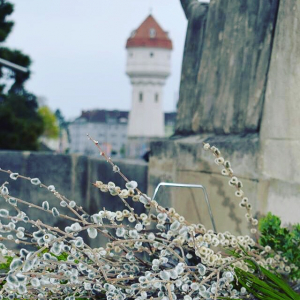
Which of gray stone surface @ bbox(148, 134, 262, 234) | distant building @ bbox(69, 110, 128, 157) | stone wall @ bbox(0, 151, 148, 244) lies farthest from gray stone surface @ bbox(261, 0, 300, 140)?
distant building @ bbox(69, 110, 128, 157)

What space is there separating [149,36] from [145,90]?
858 cm

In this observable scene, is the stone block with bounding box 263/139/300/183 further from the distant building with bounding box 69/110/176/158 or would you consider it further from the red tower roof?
the distant building with bounding box 69/110/176/158

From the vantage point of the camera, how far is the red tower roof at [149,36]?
73.1 metres

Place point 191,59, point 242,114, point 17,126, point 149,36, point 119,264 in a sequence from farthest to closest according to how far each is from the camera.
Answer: point 149,36 < point 17,126 < point 191,59 < point 242,114 < point 119,264

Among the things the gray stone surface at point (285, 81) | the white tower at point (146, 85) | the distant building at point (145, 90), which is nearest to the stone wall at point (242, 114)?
the gray stone surface at point (285, 81)

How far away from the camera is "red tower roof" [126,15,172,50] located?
240 feet

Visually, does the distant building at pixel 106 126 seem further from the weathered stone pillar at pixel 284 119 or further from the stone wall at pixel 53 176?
the weathered stone pillar at pixel 284 119

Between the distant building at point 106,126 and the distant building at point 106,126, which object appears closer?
the distant building at point 106,126

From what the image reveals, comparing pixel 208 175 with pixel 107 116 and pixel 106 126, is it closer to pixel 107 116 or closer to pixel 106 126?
pixel 106 126

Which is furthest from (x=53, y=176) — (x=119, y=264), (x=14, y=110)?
(x=14, y=110)

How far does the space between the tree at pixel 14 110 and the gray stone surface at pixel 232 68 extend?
2575 centimetres

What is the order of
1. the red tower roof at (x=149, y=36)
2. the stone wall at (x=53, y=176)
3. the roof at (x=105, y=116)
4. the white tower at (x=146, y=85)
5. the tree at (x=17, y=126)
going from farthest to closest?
the roof at (x=105, y=116)
the red tower roof at (x=149, y=36)
the white tower at (x=146, y=85)
the tree at (x=17, y=126)
the stone wall at (x=53, y=176)

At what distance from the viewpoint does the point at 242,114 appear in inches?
137

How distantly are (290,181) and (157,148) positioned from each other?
1.63 meters
